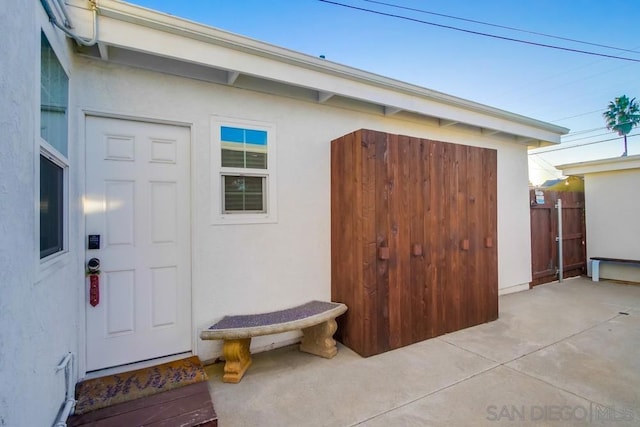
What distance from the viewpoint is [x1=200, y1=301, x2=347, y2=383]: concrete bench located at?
102 inches

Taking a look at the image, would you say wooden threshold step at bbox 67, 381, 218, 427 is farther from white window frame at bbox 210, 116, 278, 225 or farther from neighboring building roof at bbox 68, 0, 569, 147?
neighboring building roof at bbox 68, 0, 569, 147

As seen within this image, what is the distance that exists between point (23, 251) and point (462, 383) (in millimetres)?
3127

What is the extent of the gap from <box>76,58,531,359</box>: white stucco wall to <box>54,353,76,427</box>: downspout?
0.98m

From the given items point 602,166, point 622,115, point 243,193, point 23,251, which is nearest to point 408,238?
point 243,193

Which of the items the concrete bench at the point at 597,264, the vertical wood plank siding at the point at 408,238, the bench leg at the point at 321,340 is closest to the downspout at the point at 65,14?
the vertical wood plank siding at the point at 408,238

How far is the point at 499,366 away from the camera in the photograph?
9.02 ft

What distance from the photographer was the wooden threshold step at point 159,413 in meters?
1.93

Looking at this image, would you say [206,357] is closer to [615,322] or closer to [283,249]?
[283,249]

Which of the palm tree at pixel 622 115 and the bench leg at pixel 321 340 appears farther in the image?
the palm tree at pixel 622 115

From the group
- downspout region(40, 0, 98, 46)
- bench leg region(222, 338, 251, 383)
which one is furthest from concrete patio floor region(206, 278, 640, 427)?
downspout region(40, 0, 98, 46)

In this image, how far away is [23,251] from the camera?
126 cm

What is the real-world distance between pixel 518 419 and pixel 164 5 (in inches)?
211

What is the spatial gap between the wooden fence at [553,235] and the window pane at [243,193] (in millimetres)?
5569

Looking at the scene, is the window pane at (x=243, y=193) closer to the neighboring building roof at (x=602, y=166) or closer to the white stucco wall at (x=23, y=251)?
the white stucco wall at (x=23, y=251)
